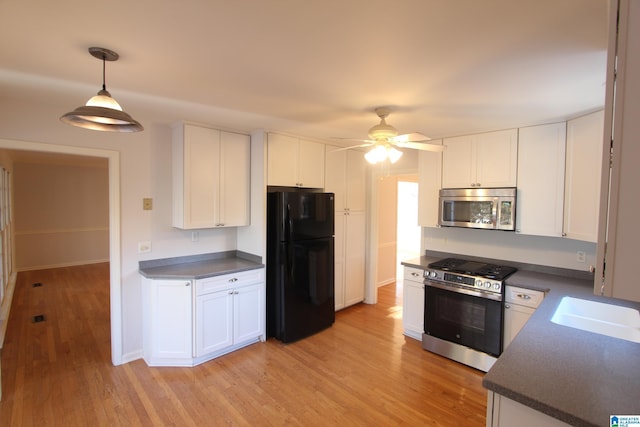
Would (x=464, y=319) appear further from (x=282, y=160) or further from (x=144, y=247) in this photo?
(x=144, y=247)

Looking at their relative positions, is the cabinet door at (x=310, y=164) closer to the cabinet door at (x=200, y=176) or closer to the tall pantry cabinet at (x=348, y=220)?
the tall pantry cabinet at (x=348, y=220)

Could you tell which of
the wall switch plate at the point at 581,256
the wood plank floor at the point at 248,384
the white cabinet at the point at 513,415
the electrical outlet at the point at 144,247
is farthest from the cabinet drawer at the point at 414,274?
the electrical outlet at the point at 144,247

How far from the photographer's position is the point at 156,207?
10.4 ft

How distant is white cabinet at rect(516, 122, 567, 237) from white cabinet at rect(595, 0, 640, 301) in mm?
2357

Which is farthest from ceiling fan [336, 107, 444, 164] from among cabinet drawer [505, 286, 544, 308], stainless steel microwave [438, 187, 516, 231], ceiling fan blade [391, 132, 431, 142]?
cabinet drawer [505, 286, 544, 308]

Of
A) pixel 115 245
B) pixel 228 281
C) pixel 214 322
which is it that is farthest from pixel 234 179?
pixel 214 322

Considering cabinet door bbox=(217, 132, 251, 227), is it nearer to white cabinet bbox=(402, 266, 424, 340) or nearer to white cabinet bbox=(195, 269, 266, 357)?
white cabinet bbox=(195, 269, 266, 357)

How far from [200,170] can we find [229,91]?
1227 millimetres

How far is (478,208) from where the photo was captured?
10.6 ft

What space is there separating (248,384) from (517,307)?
2.49 meters

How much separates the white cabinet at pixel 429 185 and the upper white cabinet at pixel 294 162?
4.11ft

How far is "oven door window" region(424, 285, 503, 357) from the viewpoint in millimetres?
2844

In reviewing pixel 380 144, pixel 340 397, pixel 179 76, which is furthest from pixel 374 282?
pixel 179 76

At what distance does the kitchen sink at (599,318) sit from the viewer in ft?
6.36
